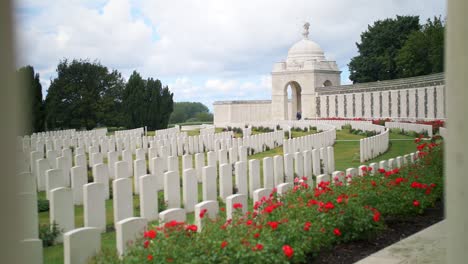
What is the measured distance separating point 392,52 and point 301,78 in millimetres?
9840

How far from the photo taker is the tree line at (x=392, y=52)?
47.2 metres

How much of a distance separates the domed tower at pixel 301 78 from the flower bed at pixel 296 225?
3954cm

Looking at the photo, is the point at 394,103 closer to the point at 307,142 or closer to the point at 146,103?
the point at 146,103

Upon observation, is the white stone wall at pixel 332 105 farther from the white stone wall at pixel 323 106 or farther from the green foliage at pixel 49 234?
the green foliage at pixel 49 234

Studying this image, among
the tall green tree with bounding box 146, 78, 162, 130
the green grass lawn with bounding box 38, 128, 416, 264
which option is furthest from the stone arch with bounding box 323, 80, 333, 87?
the green grass lawn with bounding box 38, 128, 416, 264

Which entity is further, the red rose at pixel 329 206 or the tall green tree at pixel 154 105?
the tall green tree at pixel 154 105

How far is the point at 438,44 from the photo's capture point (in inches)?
1738

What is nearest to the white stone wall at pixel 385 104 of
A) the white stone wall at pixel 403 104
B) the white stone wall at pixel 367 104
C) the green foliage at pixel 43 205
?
the white stone wall at pixel 403 104

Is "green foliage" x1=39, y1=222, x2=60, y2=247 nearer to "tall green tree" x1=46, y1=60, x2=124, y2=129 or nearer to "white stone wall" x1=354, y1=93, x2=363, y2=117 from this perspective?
"tall green tree" x1=46, y1=60, x2=124, y2=129

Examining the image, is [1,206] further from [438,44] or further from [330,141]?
[438,44]

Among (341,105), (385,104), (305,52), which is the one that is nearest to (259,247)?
(385,104)

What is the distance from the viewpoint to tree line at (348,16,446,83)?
4725cm

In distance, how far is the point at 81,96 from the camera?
4272 centimetres

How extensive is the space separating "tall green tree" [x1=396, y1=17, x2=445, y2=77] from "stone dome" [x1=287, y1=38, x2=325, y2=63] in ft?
23.7
